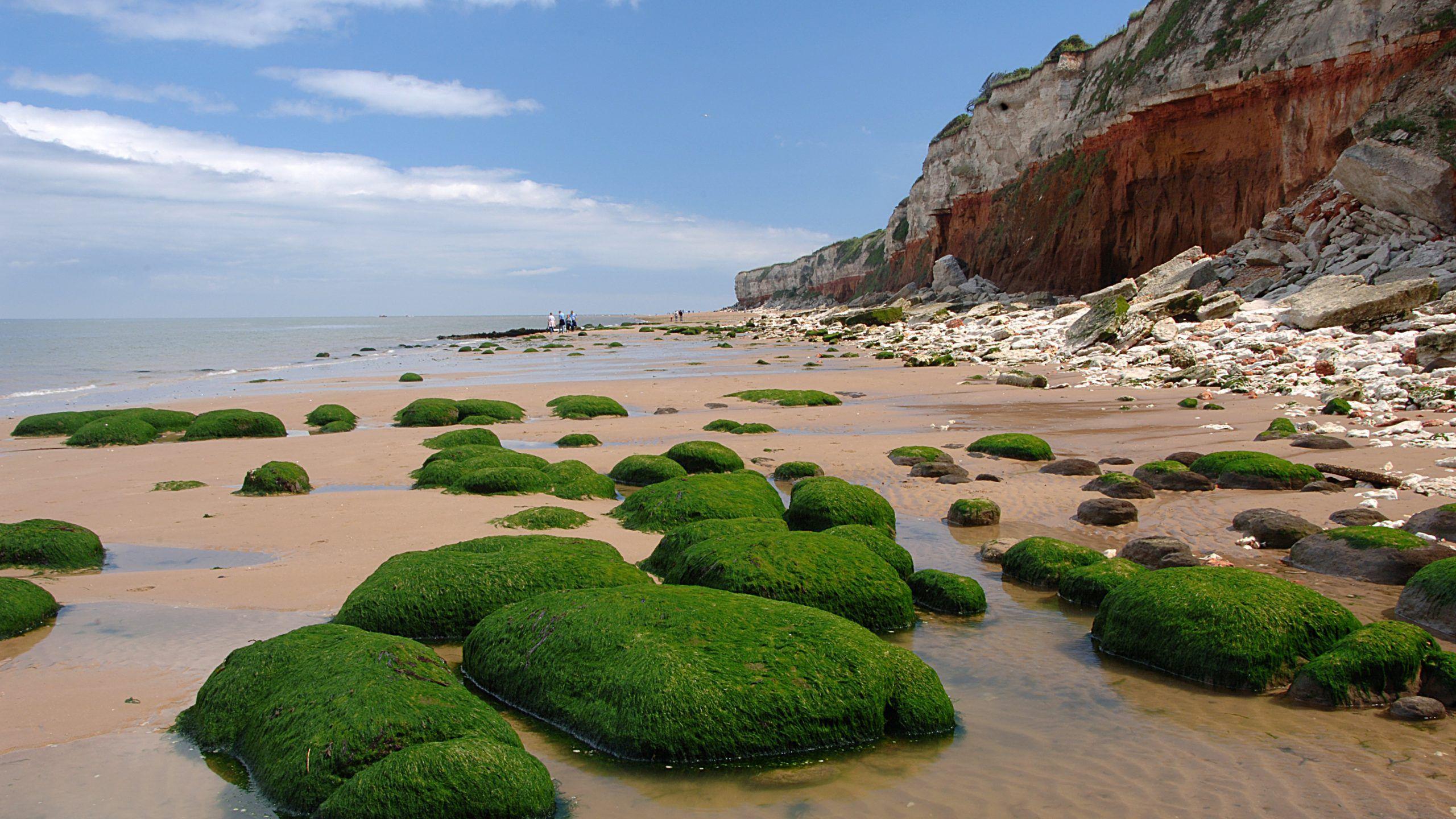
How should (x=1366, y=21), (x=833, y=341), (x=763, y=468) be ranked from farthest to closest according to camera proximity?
(x=833, y=341)
(x=1366, y=21)
(x=763, y=468)

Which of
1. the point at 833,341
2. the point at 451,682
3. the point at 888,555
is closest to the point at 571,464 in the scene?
the point at 888,555

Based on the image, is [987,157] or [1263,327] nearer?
[1263,327]

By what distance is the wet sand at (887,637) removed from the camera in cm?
451

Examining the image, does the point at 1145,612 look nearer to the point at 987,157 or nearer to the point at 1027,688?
the point at 1027,688

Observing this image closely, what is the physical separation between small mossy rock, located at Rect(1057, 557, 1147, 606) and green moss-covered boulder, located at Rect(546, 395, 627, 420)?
12.9 meters

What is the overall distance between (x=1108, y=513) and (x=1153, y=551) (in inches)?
70.0

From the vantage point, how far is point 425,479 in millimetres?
11906

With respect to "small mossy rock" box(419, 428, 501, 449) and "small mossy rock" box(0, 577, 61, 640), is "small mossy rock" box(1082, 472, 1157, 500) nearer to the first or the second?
"small mossy rock" box(419, 428, 501, 449)

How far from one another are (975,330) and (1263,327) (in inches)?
595

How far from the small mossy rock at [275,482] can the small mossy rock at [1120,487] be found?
10.4 metres

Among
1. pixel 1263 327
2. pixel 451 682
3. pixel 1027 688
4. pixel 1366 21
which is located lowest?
pixel 1027 688

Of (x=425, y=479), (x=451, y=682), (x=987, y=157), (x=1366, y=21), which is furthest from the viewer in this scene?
(x=987, y=157)

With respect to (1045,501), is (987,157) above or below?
above

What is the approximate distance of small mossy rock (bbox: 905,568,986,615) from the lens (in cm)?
745
